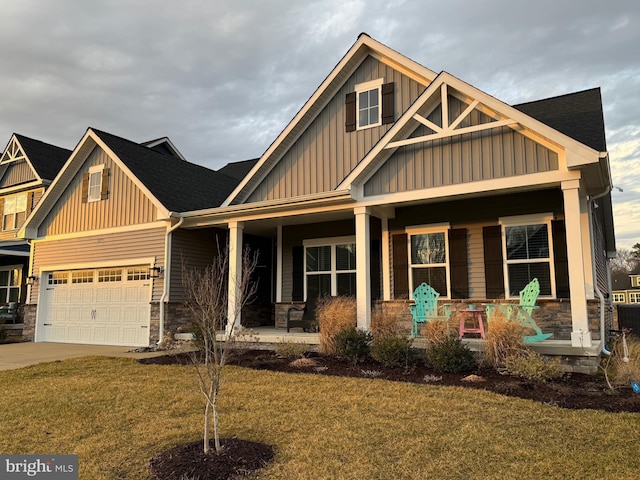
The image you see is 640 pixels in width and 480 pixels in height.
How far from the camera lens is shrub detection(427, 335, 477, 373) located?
22.4 feet

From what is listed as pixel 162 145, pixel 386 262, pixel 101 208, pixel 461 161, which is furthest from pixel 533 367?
pixel 162 145

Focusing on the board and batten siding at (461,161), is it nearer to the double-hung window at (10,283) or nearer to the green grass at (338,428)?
the green grass at (338,428)

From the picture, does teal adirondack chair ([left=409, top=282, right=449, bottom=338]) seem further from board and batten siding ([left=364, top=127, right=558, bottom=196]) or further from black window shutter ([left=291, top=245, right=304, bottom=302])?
black window shutter ([left=291, top=245, right=304, bottom=302])

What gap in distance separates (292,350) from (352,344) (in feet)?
4.38

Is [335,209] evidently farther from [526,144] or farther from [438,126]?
[526,144]

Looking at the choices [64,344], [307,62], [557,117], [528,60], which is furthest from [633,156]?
[64,344]

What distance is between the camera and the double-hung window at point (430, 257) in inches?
388

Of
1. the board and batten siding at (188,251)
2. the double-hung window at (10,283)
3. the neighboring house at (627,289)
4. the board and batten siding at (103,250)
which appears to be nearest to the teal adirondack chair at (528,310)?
the board and batten siding at (188,251)

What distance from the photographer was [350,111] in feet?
35.9

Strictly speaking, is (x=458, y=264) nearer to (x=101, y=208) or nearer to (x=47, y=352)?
(x=47, y=352)

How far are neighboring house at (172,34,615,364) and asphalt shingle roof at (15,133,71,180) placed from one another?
9.62 meters

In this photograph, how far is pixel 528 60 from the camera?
41.1ft

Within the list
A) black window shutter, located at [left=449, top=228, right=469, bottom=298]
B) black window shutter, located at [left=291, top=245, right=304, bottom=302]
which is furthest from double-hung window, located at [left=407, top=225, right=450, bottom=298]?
black window shutter, located at [left=291, top=245, right=304, bottom=302]

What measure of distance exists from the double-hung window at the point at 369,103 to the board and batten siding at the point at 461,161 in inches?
79.5
